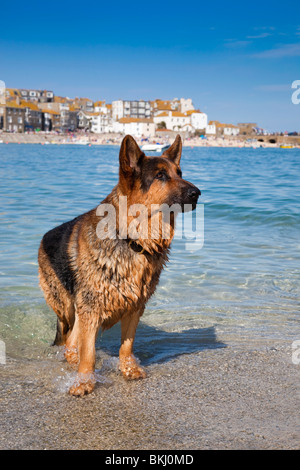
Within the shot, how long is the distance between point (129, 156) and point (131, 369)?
1986 mm

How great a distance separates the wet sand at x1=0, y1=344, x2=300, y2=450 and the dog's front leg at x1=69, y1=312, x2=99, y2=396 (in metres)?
0.11

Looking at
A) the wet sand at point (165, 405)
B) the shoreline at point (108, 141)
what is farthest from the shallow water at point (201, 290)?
the shoreline at point (108, 141)

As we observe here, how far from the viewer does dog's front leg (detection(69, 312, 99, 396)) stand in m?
4.11

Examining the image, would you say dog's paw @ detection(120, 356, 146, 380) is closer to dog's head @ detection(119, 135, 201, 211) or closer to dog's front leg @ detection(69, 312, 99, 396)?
dog's front leg @ detection(69, 312, 99, 396)

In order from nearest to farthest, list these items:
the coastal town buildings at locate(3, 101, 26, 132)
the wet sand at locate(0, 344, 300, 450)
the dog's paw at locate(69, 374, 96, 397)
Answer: the wet sand at locate(0, 344, 300, 450) → the dog's paw at locate(69, 374, 96, 397) → the coastal town buildings at locate(3, 101, 26, 132)

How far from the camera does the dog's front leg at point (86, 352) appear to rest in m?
4.11

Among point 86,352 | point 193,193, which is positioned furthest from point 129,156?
point 86,352

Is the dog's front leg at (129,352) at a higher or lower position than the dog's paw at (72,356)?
higher

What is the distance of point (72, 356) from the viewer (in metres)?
4.87

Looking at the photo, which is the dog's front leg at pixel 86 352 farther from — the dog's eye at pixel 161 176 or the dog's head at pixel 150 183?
the dog's eye at pixel 161 176

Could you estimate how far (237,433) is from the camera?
130 inches

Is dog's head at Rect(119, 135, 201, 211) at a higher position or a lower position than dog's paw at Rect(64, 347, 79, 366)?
higher

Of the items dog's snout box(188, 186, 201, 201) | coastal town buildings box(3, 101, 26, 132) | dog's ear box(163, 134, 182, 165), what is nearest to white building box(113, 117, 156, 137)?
coastal town buildings box(3, 101, 26, 132)

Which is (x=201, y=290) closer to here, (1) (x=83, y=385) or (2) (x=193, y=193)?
(1) (x=83, y=385)
